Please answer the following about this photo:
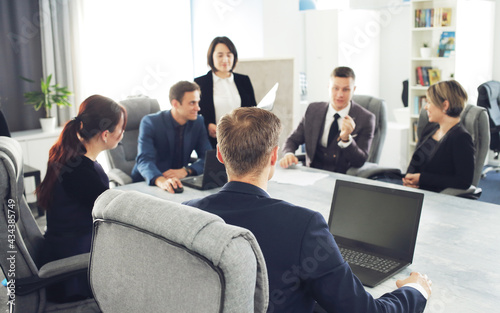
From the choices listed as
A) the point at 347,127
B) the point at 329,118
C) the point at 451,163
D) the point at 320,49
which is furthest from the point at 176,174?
the point at 320,49

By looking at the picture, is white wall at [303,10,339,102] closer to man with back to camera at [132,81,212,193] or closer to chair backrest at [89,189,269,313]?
man with back to camera at [132,81,212,193]

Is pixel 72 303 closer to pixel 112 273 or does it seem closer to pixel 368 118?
pixel 112 273

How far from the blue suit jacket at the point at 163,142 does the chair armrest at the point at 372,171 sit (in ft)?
3.15

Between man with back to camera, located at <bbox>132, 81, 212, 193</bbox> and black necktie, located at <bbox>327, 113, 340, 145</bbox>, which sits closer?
man with back to camera, located at <bbox>132, 81, 212, 193</bbox>

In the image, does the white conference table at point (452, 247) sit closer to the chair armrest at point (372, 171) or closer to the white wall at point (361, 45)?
the chair armrest at point (372, 171)

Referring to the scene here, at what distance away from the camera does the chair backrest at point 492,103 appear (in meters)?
5.27

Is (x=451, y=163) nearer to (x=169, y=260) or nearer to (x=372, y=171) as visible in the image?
(x=372, y=171)

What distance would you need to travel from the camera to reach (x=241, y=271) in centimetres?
82

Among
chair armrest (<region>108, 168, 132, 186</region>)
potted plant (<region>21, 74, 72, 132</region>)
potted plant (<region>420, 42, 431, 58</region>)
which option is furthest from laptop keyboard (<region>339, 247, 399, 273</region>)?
potted plant (<region>420, 42, 431, 58</region>)

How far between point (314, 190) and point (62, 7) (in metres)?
3.62

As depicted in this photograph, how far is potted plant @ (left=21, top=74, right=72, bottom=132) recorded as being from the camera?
471cm

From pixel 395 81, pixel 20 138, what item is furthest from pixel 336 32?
pixel 20 138

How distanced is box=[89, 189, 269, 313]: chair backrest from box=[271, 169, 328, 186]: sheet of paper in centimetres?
179

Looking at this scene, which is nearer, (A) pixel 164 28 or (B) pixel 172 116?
(B) pixel 172 116
